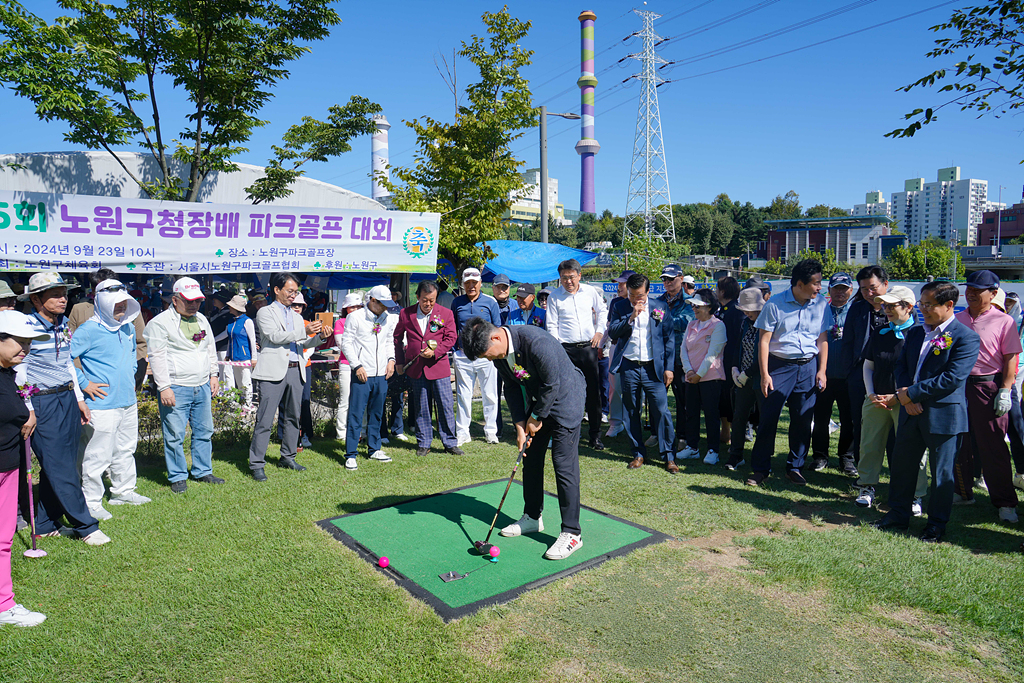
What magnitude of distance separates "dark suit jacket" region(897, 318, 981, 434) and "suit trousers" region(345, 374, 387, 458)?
5.39 metres

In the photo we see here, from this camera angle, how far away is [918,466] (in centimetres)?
502

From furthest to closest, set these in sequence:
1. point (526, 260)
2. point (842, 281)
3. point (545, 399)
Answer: point (526, 260) → point (842, 281) → point (545, 399)

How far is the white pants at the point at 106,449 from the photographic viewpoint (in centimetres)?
535

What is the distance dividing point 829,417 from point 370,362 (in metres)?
5.34

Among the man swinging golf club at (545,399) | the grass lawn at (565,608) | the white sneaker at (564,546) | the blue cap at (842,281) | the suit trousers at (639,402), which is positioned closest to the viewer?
the grass lawn at (565,608)

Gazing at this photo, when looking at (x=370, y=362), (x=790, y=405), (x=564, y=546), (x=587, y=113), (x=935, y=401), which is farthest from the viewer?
(x=587, y=113)

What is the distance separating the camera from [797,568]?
14.6 ft

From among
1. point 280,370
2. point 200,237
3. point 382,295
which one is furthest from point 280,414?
point 200,237

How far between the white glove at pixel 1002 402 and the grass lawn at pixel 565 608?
1.00 metres

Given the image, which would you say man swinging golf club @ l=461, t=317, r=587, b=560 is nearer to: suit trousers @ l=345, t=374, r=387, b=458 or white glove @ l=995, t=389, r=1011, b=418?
suit trousers @ l=345, t=374, r=387, b=458

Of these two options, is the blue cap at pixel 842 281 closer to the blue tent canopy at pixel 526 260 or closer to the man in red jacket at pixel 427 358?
the man in red jacket at pixel 427 358

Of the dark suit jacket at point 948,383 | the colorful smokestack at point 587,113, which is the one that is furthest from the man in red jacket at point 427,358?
the colorful smokestack at point 587,113

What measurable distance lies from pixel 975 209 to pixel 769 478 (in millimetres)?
176660

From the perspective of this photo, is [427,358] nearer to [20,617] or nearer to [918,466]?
[20,617]
